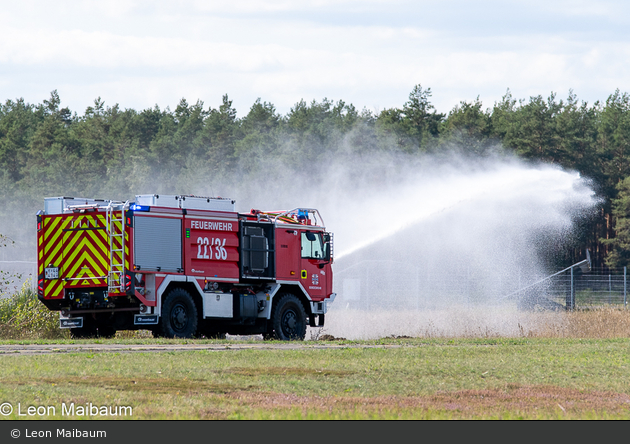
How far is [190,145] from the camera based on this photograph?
8694cm

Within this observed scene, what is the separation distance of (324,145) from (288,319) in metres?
48.3

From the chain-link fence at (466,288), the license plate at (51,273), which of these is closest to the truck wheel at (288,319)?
the license plate at (51,273)

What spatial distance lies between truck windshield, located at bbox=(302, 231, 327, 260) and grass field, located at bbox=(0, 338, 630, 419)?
737cm

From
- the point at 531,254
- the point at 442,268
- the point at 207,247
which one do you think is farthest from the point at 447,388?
the point at 531,254

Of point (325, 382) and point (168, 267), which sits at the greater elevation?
point (168, 267)

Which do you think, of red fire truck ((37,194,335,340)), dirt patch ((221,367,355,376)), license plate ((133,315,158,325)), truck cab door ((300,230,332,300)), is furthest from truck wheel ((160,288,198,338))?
dirt patch ((221,367,355,376))

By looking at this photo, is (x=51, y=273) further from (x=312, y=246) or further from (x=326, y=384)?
(x=326, y=384)

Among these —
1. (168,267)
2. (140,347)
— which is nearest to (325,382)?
(140,347)

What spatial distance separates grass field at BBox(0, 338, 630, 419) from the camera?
421 inches

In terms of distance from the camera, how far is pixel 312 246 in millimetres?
26000

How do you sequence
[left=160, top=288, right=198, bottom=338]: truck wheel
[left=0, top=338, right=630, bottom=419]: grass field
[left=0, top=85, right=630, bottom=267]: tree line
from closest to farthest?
[left=0, top=338, right=630, bottom=419]: grass field
[left=160, top=288, right=198, bottom=338]: truck wheel
[left=0, top=85, right=630, bottom=267]: tree line

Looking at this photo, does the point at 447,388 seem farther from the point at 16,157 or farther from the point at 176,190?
the point at 16,157

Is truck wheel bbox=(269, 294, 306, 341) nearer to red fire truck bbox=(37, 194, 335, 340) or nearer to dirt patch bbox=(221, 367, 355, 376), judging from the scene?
red fire truck bbox=(37, 194, 335, 340)

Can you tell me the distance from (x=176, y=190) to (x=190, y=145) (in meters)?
14.3
